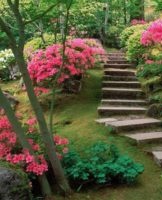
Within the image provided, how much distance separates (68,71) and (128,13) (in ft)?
30.5

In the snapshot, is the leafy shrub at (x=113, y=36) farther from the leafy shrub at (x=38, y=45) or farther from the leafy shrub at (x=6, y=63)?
the leafy shrub at (x=6, y=63)

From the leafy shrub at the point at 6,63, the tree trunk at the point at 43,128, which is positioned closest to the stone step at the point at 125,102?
the tree trunk at the point at 43,128

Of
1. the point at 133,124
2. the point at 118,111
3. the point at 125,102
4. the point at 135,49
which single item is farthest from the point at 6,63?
the point at 133,124

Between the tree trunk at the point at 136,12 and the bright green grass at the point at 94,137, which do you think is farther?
the tree trunk at the point at 136,12

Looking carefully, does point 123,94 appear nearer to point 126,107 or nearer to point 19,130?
point 126,107

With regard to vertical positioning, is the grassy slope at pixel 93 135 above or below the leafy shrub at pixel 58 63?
below

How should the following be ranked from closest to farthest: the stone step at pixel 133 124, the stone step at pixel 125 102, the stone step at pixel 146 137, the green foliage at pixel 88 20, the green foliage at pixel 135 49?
the stone step at pixel 146 137, the stone step at pixel 133 124, the stone step at pixel 125 102, the green foliage at pixel 135 49, the green foliage at pixel 88 20

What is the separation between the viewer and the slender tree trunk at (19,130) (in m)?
4.93

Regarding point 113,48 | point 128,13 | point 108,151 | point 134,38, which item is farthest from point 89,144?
point 128,13

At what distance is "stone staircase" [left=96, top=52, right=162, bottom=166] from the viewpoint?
7.03m

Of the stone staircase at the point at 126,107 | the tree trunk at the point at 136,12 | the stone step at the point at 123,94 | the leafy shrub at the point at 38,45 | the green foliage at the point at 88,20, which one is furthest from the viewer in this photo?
the tree trunk at the point at 136,12

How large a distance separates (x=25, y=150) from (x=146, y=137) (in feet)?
8.20

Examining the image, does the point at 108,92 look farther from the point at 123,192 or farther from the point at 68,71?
the point at 123,192

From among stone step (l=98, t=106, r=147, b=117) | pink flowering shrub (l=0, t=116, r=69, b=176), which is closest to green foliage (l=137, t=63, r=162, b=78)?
stone step (l=98, t=106, r=147, b=117)
